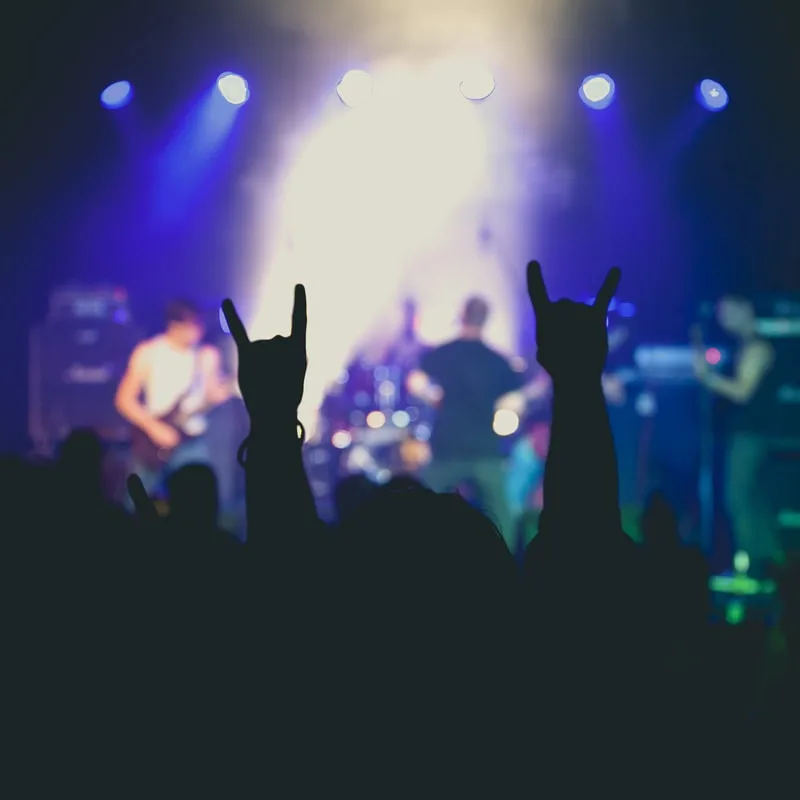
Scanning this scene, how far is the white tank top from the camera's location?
783 cm

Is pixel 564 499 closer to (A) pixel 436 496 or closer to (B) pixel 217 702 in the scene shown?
(A) pixel 436 496

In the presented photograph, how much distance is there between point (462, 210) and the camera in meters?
9.80

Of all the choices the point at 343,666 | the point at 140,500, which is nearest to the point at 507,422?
the point at 140,500

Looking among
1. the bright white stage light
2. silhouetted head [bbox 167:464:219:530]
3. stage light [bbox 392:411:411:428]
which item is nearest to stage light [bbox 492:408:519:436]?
stage light [bbox 392:411:411:428]

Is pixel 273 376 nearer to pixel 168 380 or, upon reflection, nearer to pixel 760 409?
pixel 760 409

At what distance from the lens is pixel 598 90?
816cm

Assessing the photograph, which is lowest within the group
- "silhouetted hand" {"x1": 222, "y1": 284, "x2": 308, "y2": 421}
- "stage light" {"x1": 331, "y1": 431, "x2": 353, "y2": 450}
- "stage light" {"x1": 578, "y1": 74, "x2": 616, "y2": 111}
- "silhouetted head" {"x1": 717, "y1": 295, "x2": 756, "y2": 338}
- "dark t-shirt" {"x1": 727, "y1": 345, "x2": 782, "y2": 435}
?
"stage light" {"x1": 331, "y1": 431, "x2": 353, "y2": 450}

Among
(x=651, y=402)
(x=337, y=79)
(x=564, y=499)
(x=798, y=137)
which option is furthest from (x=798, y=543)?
(x=564, y=499)

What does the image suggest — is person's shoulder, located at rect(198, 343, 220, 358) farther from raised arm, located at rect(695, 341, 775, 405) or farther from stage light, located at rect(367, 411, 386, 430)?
raised arm, located at rect(695, 341, 775, 405)

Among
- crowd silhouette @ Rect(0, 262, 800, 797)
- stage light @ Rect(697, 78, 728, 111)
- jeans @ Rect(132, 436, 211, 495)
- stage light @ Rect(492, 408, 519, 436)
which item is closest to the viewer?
crowd silhouette @ Rect(0, 262, 800, 797)

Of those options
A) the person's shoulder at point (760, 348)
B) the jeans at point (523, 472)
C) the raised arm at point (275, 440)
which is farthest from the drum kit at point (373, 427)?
the raised arm at point (275, 440)

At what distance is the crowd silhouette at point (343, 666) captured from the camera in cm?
115

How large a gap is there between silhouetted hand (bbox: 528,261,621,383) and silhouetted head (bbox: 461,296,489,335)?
5110 millimetres

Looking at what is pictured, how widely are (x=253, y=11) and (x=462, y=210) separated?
3.26m
